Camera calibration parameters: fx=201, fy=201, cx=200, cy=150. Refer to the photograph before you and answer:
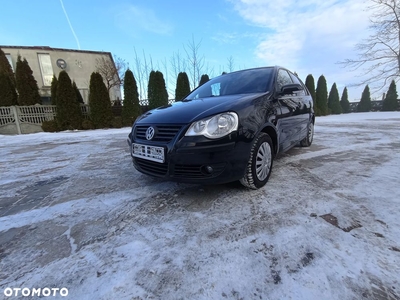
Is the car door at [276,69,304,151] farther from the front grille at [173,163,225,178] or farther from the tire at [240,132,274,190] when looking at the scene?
the front grille at [173,163,225,178]

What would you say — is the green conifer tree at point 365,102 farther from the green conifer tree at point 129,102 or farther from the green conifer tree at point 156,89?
the green conifer tree at point 129,102

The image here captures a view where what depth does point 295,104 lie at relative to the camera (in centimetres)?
304

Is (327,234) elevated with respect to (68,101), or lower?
lower

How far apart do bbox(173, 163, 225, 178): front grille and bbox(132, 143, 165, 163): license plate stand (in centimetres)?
19

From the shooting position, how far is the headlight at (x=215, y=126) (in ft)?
5.83

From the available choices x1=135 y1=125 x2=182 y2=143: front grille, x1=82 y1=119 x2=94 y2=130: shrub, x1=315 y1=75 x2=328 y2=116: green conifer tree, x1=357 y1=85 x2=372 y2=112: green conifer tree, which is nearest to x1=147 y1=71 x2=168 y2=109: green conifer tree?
x1=82 y1=119 x2=94 y2=130: shrub

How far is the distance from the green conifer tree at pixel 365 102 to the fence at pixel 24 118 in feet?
95.4

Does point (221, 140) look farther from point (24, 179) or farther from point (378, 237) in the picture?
point (24, 179)

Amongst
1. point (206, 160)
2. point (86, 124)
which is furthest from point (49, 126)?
point (206, 160)

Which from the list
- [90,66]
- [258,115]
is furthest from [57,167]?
[90,66]

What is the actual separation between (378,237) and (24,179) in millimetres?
4033

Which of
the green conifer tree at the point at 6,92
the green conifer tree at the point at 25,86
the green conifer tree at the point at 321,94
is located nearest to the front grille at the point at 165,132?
the green conifer tree at the point at 25,86

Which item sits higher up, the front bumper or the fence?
the fence

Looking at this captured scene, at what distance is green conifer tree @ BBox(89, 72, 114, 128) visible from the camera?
36.1 ft
